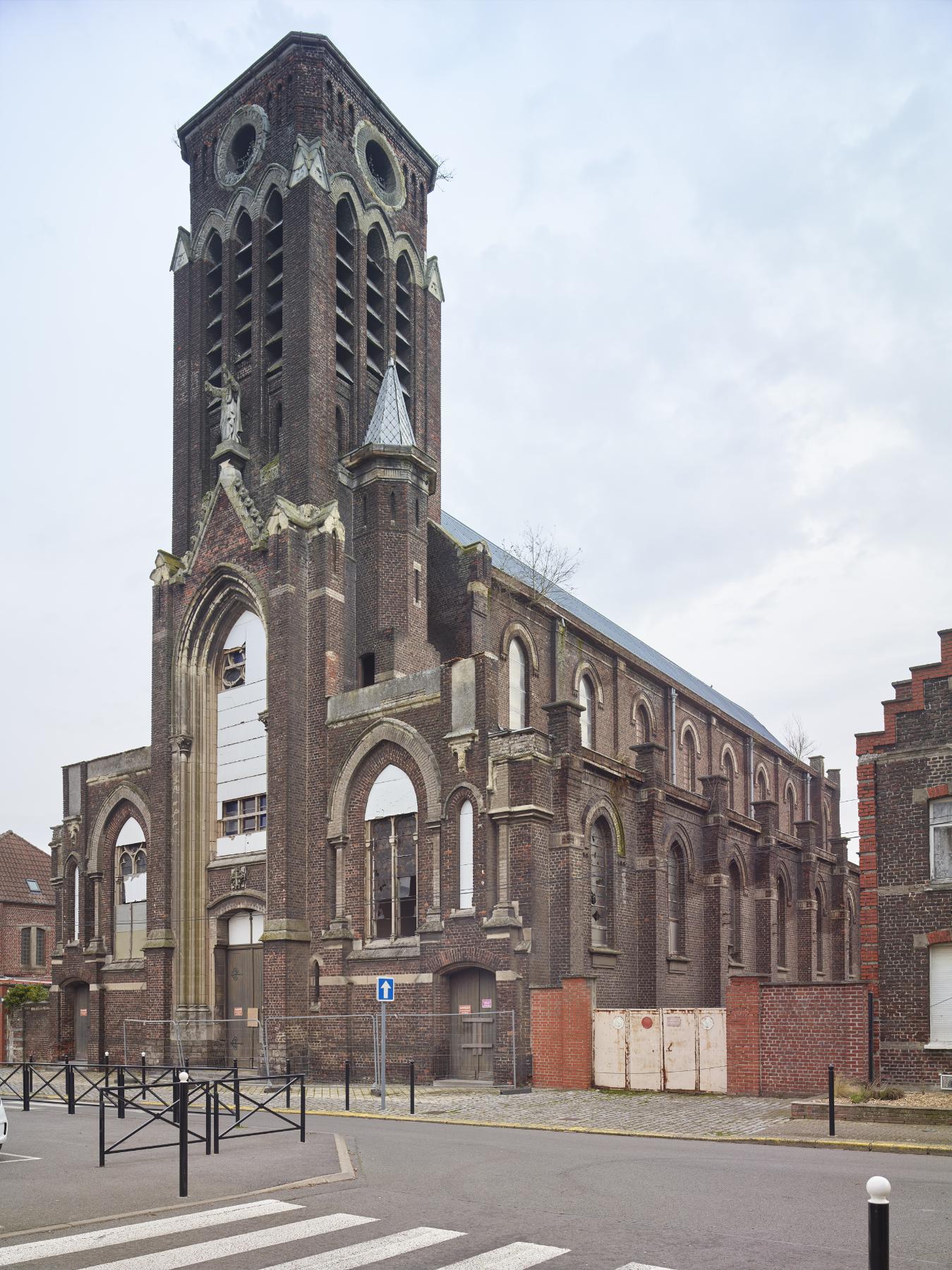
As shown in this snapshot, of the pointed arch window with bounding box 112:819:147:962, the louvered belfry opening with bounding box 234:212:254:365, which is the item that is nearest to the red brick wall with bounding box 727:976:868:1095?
the pointed arch window with bounding box 112:819:147:962

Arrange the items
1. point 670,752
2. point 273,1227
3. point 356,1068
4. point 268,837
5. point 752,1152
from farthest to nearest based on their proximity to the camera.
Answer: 1. point 670,752
2. point 268,837
3. point 356,1068
4. point 752,1152
5. point 273,1227

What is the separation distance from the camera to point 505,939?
27797 millimetres

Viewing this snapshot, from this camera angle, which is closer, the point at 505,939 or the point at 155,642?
the point at 505,939

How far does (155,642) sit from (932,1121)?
2664 cm

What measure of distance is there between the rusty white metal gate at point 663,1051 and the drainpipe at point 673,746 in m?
21.6

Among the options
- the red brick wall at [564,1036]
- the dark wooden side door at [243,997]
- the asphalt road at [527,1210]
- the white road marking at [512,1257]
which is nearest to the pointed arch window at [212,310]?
the dark wooden side door at [243,997]

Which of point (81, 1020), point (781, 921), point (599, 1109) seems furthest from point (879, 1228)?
point (781, 921)

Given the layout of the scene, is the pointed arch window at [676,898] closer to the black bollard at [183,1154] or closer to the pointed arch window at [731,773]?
the pointed arch window at [731,773]

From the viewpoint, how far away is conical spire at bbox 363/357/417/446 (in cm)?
3556

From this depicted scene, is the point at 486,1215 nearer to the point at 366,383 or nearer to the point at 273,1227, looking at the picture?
the point at 273,1227

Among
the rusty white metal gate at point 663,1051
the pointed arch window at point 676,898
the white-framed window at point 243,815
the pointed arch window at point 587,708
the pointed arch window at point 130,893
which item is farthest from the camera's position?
the pointed arch window at point 587,708

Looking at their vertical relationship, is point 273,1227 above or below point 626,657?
below

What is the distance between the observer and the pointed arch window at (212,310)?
130 feet

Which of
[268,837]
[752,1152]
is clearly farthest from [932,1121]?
[268,837]
